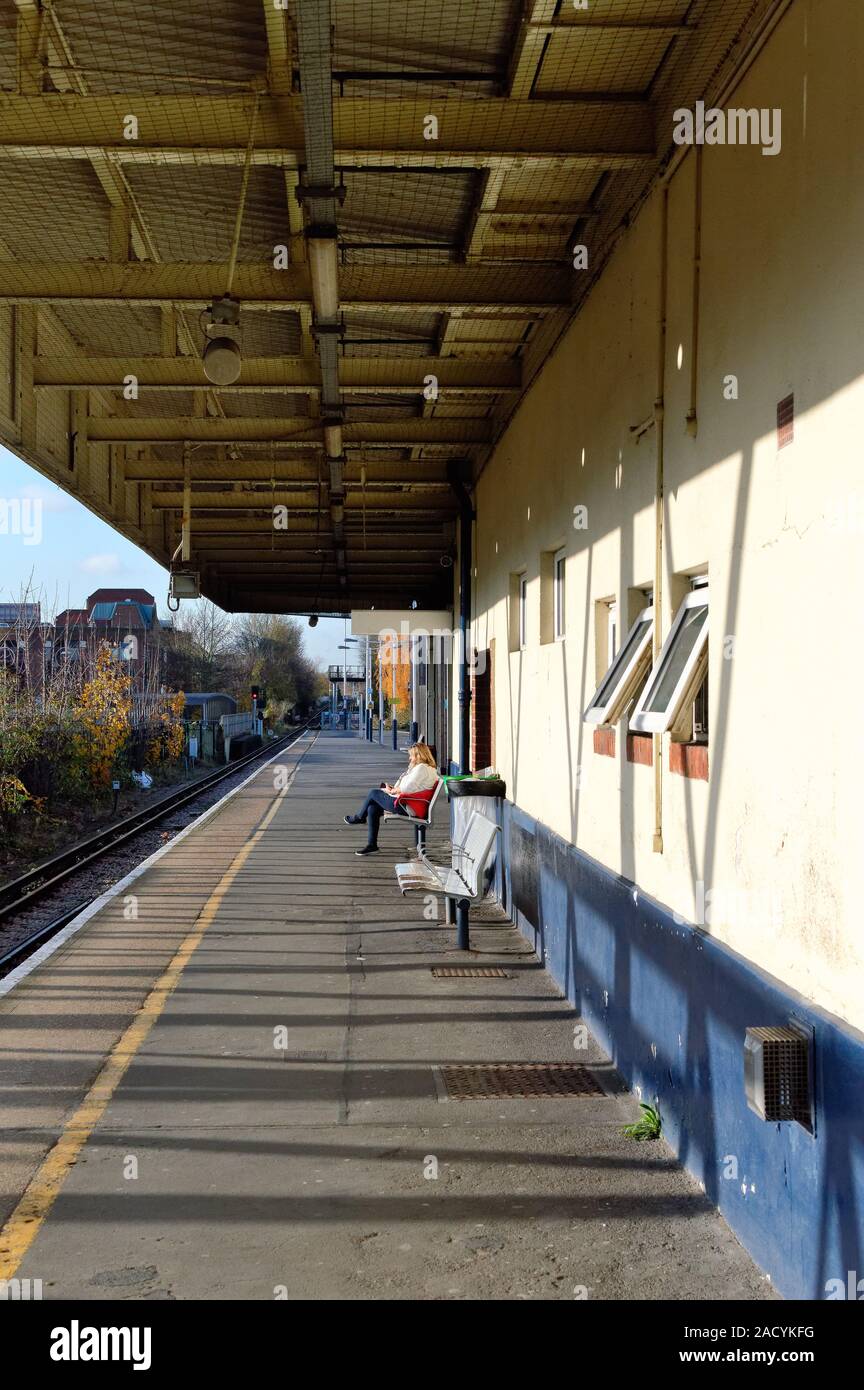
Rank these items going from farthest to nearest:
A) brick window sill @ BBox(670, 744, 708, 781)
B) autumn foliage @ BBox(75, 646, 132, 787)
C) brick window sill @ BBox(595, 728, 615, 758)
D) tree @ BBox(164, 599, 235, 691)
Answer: tree @ BBox(164, 599, 235, 691) < autumn foliage @ BBox(75, 646, 132, 787) < brick window sill @ BBox(595, 728, 615, 758) < brick window sill @ BBox(670, 744, 708, 781)

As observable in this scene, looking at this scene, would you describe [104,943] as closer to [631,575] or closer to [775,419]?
[631,575]

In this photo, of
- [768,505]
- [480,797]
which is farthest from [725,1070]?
[480,797]

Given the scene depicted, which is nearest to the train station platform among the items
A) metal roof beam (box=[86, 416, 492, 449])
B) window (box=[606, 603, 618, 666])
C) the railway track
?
window (box=[606, 603, 618, 666])

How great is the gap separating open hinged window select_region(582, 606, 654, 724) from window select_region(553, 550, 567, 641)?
2.85 m

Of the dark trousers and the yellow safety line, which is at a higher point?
the dark trousers

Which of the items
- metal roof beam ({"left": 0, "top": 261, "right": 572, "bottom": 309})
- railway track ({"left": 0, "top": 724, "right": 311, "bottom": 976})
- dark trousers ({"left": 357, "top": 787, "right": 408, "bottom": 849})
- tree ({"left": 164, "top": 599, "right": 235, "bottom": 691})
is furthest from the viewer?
tree ({"left": 164, "top": 599, "right": 235, "bottom": 691})

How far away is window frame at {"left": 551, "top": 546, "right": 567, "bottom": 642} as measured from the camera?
9703 mm

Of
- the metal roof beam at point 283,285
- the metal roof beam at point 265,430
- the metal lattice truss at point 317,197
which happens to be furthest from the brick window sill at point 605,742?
the metal roof beam at point 265,430

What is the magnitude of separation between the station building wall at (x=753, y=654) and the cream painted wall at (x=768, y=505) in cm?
1

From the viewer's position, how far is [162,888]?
12500mm

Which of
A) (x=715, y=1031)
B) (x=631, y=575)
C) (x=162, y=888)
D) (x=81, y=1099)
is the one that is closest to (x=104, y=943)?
(x=162, y=888)

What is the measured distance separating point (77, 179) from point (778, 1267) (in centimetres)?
692

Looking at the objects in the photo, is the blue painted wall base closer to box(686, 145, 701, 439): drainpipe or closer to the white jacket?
box(686, 145, 701, 439): drainpipe

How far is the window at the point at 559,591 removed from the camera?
974 cm
